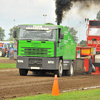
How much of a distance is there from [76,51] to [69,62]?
2.36 meters

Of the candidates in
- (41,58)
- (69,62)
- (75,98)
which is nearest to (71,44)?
(69,62)

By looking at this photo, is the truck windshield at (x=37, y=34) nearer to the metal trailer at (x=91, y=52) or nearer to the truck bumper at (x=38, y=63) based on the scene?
the truck bumper at (x=38, y=63)

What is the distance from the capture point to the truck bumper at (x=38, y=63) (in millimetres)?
15680

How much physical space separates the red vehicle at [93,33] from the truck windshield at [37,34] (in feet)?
30.8

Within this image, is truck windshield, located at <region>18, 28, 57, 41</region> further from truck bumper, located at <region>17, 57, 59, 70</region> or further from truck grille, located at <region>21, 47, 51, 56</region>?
truck bumper, located at <region>17, 57, 59, 70</region>

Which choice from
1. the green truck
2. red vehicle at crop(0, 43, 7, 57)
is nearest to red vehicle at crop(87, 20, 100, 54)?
the green truck

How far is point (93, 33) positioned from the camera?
24.3 metres

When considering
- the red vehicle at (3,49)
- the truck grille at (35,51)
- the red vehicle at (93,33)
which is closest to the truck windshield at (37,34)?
the truck grille at (35,51)

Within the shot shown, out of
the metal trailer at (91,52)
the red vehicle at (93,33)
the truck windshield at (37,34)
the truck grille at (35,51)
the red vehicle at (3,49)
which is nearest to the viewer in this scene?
the truck windshield at (37,34)

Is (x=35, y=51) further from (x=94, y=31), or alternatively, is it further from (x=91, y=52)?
(x=94, y=31)

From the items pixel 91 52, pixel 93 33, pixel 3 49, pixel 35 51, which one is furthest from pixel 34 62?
pixel 3 49

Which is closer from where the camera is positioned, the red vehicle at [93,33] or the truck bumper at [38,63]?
the truck bumper at [38,63]

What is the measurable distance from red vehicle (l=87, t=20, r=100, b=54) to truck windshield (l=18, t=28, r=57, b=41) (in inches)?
370

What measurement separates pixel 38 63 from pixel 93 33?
32.1ft
